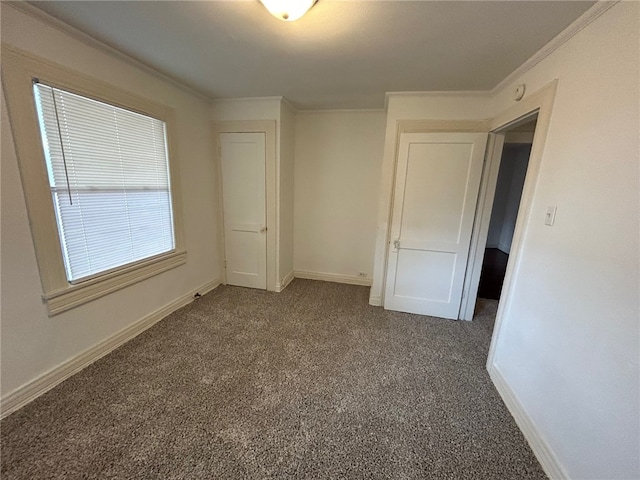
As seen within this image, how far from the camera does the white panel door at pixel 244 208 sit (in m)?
3.03

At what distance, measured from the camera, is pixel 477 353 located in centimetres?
218

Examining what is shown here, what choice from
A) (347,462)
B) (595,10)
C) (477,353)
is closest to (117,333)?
(347,462)

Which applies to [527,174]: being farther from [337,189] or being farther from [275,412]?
[275,412]

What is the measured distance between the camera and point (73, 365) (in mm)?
1790

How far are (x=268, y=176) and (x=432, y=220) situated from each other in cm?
195

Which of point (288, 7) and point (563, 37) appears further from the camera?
point (563, 37)

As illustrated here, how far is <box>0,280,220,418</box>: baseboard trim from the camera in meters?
1.50

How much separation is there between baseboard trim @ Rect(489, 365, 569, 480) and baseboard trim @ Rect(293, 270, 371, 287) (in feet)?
6.35

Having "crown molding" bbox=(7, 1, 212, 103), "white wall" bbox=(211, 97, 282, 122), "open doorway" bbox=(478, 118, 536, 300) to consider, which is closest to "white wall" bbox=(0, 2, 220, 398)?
"crown molding" bbox=(7, 1, 212, 103)

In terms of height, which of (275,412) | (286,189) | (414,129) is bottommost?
(275,412)

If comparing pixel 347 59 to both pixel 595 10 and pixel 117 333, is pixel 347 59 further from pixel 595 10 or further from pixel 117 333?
pixel 117 333

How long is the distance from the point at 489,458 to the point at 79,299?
280 centimetres

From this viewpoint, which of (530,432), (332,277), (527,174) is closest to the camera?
(530,432)

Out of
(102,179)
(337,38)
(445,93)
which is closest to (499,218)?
(445,93)
